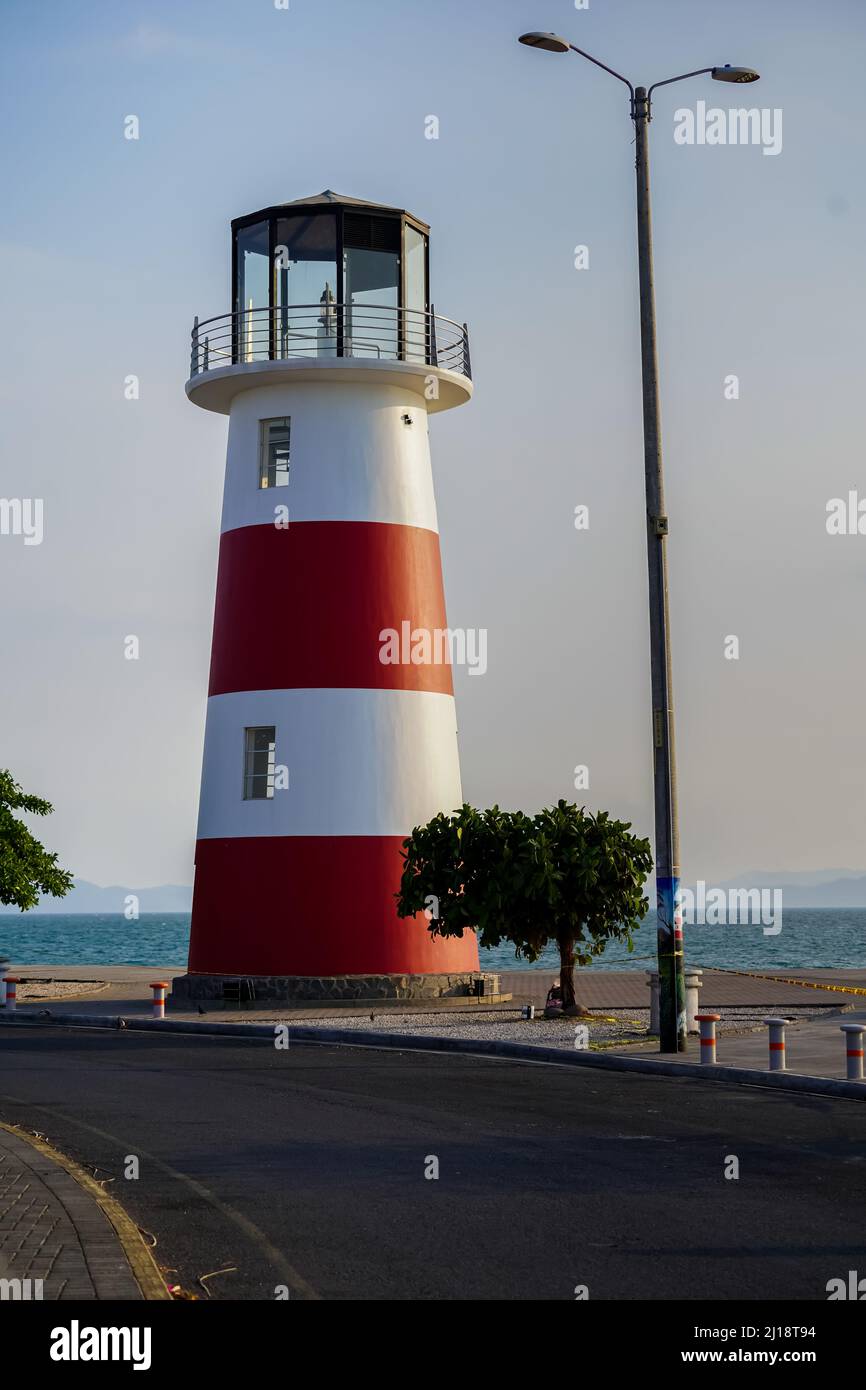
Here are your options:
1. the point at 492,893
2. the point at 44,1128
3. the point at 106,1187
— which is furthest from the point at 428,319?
the point at 106,1187

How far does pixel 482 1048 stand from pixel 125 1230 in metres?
14.3

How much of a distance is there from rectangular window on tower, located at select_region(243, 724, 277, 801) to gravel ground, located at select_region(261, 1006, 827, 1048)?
5.26m

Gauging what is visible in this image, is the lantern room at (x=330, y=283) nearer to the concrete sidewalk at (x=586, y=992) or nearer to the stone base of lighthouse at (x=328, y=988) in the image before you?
the stone base of lighthouse at (x=328, y=988)

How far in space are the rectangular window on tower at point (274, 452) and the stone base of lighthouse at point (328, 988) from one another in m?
9.77

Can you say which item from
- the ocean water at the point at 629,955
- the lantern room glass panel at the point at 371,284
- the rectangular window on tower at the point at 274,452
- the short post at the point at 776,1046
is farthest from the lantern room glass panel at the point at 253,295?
the ocean water at the point at 629,955

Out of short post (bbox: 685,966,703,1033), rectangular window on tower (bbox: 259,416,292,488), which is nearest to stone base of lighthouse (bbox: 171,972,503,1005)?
short post (bbox: 685,966,703,1033)

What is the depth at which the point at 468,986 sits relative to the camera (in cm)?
3378

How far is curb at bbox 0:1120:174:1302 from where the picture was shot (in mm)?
9328

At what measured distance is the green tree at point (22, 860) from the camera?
38.9 meters

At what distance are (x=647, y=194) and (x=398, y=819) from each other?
13504 millimetres

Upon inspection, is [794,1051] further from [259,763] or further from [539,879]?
[259,763]

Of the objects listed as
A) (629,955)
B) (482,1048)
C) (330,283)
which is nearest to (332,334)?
(330,283)

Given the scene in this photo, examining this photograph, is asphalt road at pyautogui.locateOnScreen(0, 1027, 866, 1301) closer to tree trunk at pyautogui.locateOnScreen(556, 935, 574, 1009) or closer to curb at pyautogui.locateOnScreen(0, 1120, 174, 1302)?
curb at pyautogui.locateOnScreen(0, 1120, 174, 1302)
